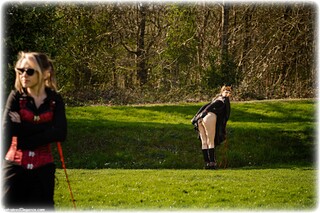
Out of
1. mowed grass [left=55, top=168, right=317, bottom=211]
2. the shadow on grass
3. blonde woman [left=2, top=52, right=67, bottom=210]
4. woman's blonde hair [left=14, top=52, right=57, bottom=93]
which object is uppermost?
woman's blonde hair [left=14, top=52, right=57, bottom=93]

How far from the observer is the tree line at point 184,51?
32.3m

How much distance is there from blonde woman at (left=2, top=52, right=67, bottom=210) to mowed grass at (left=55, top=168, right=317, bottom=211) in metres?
3.07

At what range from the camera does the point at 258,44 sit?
37406mm

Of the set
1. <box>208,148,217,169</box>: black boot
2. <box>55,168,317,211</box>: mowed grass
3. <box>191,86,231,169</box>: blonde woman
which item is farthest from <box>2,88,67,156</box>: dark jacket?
<box>208,148,217,169</box>: black boot

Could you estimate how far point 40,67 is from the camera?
670 centimetres

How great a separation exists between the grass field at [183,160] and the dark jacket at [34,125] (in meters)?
4.14

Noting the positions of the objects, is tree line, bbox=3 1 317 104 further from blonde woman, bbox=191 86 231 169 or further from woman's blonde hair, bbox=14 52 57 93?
woman's blonde hair, bbox=14 52 57 93

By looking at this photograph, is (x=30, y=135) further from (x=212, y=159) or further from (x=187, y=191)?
(x=212, y=159)

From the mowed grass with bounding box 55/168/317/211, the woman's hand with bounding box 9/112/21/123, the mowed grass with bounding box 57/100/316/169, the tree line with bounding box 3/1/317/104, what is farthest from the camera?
the tree line with bounding box 3/1/317/104

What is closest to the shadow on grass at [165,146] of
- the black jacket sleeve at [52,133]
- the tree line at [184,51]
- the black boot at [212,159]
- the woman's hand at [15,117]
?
the black boot at [212,159]

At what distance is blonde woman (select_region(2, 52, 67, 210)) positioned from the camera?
21.7 feet

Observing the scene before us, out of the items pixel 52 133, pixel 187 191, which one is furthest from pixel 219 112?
pixel 52 133

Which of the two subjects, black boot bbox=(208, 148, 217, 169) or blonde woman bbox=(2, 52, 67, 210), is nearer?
blonde woman bbox=(2, 52, 67, 210)

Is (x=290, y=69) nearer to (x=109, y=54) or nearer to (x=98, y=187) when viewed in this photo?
(x=109, y=54)
